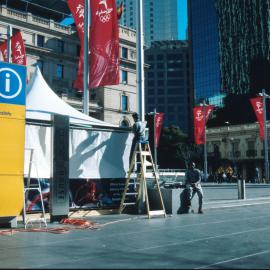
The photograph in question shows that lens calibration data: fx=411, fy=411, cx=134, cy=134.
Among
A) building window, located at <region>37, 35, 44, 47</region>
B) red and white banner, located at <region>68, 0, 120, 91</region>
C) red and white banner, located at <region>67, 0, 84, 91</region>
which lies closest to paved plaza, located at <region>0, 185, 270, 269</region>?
red and white banner, located at <region>68, 0, 120, 91</region>

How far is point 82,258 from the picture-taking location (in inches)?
228

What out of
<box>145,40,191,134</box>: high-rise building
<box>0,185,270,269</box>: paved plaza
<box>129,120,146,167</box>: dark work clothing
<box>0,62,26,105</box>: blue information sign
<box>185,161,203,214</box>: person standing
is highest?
<box>145,40,191,134</box>: high-rise building

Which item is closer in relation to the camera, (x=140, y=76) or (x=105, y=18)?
(x=140, y=76)

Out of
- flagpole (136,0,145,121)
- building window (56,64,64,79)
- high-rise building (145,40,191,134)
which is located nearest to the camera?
→ flagpole (136,0,145,121)

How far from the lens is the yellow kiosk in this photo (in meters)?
7.32

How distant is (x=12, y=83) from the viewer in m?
7.45

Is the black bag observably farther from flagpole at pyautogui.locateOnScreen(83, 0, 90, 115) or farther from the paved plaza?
flagpole at pyautogui.locateOnScreen(83, 0, 90, 115)

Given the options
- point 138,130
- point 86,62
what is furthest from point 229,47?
Answer: point 138,130

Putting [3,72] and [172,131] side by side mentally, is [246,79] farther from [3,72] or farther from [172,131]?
[3,72]

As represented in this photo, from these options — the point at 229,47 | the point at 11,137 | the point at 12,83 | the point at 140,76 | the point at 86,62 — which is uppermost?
the point at 229,47

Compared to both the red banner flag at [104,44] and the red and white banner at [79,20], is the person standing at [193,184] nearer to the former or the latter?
the red banner flag at [104,44]

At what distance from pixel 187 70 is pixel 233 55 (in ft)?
120

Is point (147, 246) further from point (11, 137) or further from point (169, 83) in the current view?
point (169, 83)

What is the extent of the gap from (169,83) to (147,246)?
138m
